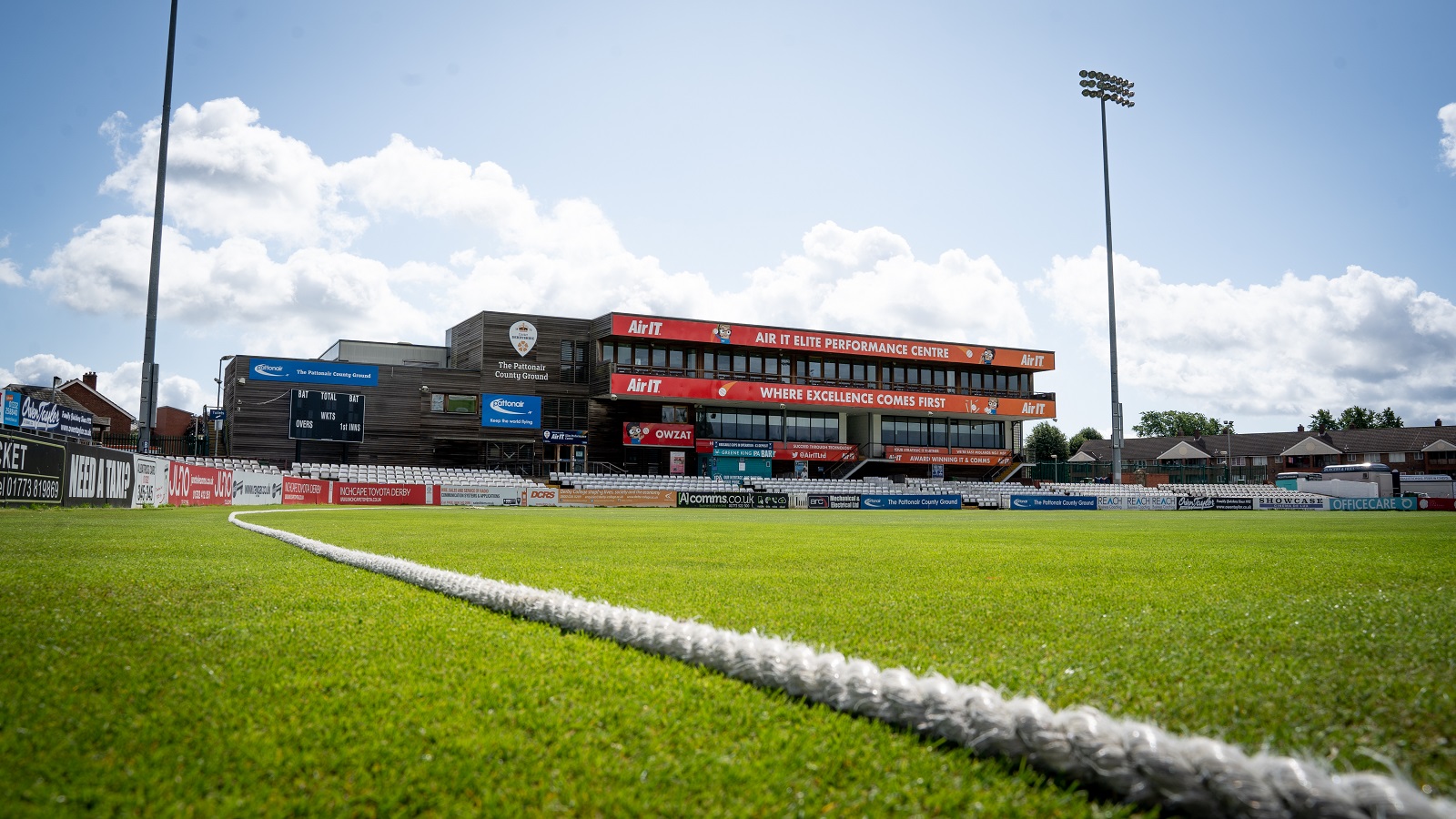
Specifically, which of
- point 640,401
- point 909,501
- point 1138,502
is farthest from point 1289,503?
point 640,401

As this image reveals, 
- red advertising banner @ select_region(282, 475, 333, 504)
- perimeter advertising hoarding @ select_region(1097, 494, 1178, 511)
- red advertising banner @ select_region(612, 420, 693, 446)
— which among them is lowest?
perimeter advertising hoarding @ select_region(1097, 494, 1178, 511)

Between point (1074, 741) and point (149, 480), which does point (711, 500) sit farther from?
point (1074, 741)

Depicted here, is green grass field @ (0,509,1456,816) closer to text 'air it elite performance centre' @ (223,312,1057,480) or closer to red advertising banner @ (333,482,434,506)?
red advertising banner @ (333,482,434,506)

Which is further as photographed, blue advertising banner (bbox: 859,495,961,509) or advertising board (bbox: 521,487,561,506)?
blue advertising banner (bbox: 859,495,961,509)

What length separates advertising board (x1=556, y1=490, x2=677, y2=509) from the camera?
126ft

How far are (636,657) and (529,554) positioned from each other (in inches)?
200

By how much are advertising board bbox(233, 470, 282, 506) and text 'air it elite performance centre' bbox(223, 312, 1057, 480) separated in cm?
993

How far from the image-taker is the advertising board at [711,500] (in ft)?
129

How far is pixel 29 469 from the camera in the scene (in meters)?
15.5

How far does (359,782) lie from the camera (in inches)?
71.8

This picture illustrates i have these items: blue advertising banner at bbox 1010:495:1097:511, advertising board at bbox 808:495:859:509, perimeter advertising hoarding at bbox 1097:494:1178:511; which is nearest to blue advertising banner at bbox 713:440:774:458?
advertising board at bbox 808:495:859:509

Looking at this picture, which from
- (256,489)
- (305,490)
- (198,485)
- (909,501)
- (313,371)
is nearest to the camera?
(198,485)

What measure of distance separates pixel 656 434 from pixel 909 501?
15808 millimetres

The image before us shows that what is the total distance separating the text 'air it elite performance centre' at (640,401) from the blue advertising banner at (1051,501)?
492 inches
